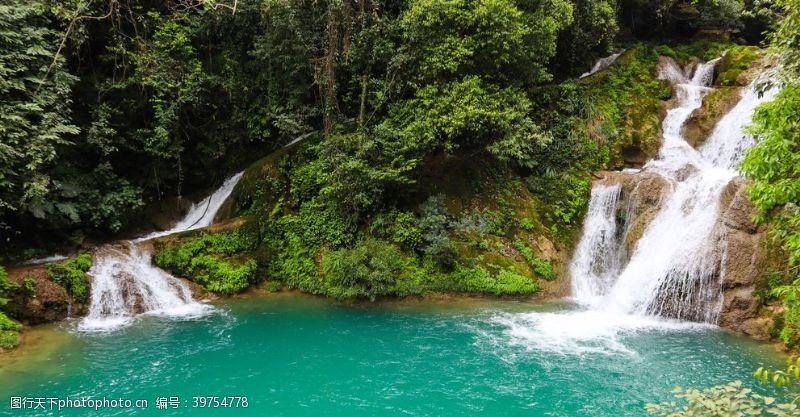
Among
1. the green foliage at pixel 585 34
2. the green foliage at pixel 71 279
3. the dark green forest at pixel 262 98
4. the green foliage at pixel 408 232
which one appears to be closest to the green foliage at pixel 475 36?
the dark green forest at pixel 262 98

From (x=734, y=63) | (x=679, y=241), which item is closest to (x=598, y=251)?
(x=679, y=241)

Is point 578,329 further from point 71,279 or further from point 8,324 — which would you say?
point 8,324

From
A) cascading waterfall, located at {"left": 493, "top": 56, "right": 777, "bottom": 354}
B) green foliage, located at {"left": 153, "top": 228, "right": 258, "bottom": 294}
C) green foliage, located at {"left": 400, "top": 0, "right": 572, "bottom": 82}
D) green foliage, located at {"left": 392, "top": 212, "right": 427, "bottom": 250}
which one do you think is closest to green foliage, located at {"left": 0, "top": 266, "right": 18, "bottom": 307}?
green foliage, located at {"left": 153, "top": 228, "right": 258, "bottom": 294}

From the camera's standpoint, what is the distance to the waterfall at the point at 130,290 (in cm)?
1248

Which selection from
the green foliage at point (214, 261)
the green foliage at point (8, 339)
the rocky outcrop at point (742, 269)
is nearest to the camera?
the green foliage at point (8, 339)

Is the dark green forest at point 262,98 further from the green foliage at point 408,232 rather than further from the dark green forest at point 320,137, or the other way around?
the green foliage at point 408,232

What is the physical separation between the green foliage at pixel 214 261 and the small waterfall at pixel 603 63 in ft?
54.4

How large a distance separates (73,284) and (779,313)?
1688 cm

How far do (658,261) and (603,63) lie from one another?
42.8 feet

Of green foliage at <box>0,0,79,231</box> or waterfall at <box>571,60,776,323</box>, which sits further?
waterfall at <box>571,60,776,323</box>

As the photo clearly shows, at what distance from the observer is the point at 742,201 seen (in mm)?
12352

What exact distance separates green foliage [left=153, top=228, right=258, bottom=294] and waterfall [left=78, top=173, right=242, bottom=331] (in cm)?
39

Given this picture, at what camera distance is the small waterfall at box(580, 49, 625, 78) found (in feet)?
72.8

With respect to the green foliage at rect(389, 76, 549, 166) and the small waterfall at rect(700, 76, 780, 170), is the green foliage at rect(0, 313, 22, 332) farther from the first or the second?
the small waterfall at rect(700, 76, 780, 170)
